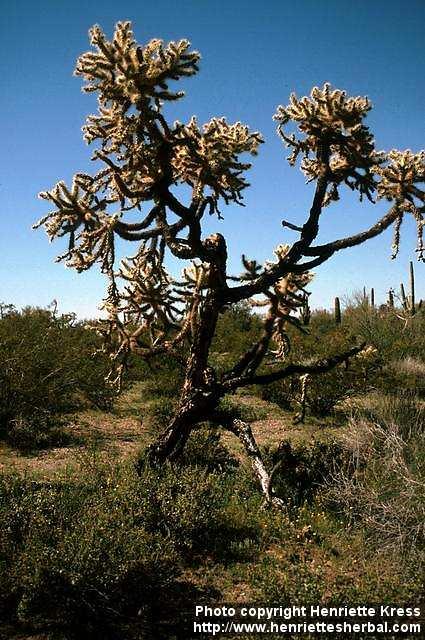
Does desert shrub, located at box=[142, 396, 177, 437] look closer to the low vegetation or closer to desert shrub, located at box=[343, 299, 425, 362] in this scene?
the low vegetation

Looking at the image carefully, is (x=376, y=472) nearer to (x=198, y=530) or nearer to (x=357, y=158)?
(x=198, y=530)

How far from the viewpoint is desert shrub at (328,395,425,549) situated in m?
5.39

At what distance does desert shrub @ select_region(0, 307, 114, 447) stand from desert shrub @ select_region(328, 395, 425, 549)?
5686 mm

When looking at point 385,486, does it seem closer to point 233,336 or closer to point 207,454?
point 207,454

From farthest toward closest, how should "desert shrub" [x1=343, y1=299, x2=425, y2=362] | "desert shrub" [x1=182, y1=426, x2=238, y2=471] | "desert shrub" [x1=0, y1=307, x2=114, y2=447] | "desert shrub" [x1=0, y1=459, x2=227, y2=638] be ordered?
"desert shrub" [x1=343, y1=299, x2=425, y2=362] → "desert shrub" [x1=0, y1=307, x2=114, y2=447] → "desert shrub" [x1=182, y1=426, x2=238, y2=471] → "desert shrub" [x1=0, y1=459, x2=227, y2=638]

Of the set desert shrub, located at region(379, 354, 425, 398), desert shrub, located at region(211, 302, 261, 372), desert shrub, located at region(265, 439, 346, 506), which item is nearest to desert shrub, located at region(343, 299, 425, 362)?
desert shrub, located at region(379, 354, 425, 398)

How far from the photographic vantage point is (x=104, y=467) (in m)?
6.82

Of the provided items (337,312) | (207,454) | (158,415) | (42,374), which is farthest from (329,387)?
(337,312)

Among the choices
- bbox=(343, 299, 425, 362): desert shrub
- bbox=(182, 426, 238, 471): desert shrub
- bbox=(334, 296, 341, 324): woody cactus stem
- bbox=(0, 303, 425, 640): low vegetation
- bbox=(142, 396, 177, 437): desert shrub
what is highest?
bbox=(334, 296, 341, 324): woody cactus stem

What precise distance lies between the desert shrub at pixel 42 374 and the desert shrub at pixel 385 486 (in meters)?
5.69

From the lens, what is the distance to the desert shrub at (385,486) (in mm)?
5395

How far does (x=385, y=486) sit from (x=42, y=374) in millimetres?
8231

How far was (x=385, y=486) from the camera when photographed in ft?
19.3

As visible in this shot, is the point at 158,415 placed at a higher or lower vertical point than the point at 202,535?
higher
